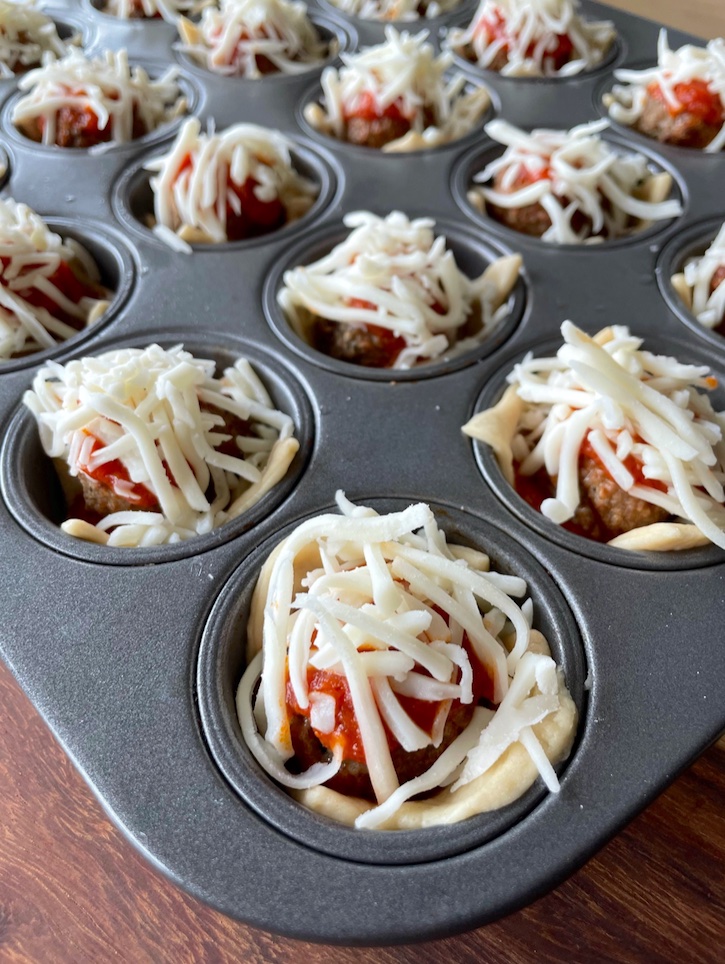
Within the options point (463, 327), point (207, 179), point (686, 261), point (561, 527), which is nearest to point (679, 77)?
point (686, 261)

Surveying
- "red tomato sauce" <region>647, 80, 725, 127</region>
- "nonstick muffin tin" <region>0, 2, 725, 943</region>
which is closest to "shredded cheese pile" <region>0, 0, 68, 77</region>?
"nonstick muffin tin" <region>0, 2, 725, 943</region>

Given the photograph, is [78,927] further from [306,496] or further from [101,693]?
[306,496]

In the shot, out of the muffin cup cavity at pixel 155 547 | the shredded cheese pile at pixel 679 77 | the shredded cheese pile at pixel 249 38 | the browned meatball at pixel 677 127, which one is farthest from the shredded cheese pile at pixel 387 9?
the muffin cup cavity at pixel 155 547

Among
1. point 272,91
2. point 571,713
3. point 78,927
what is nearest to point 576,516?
point 571,713

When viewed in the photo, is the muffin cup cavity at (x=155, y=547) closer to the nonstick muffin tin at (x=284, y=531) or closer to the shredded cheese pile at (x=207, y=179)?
the nonstick muffin tin at (x=284, y=531)

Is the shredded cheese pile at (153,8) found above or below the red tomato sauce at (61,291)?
above
